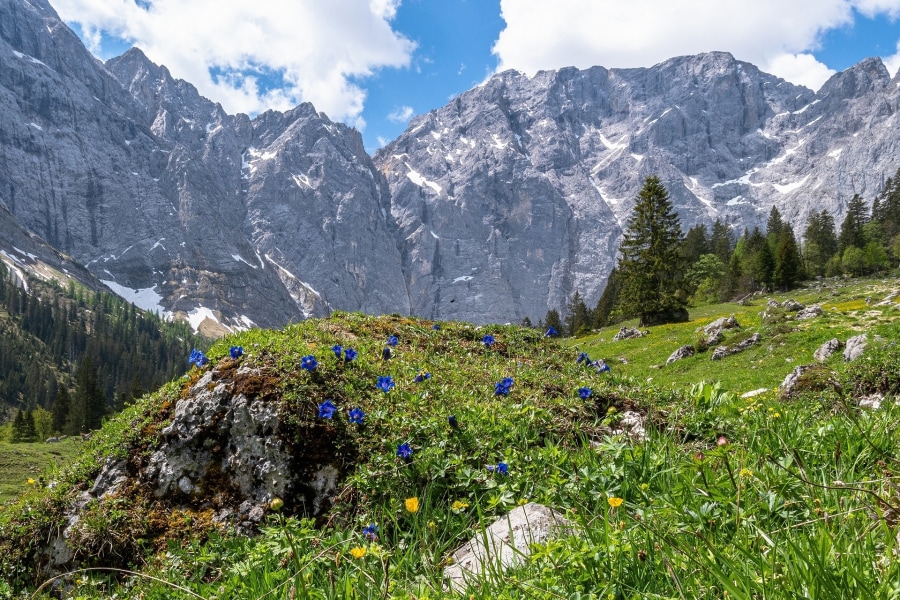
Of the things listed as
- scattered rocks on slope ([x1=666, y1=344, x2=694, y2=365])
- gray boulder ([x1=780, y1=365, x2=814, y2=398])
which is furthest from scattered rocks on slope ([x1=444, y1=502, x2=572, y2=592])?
scattered rocks on slope ([x1=666, y1=344, x2=694, y2=365])

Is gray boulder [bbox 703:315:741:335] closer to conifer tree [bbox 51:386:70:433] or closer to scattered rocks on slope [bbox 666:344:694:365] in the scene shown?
scattered rocks on slope [bbox 666:344:694:365]

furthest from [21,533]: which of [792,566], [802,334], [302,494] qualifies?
[802,334]

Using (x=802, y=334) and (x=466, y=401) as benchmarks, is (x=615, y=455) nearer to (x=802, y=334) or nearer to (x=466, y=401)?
(x=466, y=401)

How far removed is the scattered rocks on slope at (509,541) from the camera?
2.75 m

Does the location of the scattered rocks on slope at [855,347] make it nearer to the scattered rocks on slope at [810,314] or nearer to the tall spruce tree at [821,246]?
the scattered rocks on slope at [810,314]

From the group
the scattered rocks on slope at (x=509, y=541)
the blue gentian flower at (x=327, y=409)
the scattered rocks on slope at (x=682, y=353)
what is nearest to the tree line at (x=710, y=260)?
the scattered rocks on slope at (x=682, y=353)

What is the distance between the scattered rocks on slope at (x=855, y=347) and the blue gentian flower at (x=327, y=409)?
1506 centimetres

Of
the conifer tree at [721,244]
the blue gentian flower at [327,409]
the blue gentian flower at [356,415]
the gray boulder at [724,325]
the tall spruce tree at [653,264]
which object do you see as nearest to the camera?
the blue gentian flower at [356,415]

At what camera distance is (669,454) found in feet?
12.1

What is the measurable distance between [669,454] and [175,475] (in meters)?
4.96

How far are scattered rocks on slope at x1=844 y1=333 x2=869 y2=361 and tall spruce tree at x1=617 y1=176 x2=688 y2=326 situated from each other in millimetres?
26539

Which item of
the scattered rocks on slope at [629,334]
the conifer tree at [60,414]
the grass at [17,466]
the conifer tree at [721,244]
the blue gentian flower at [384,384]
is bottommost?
the scattered rocks on slope at [629,334]

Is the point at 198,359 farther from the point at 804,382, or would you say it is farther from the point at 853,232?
the point at 853,232

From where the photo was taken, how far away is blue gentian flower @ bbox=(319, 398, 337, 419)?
16.5 feet
